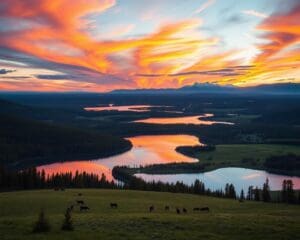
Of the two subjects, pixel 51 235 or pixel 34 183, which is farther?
pixel 34 183

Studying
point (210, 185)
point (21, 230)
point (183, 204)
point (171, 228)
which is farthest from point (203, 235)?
point (210, 185)

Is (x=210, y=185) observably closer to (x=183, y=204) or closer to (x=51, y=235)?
(x=183, y=204)

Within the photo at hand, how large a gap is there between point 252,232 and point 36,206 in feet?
111

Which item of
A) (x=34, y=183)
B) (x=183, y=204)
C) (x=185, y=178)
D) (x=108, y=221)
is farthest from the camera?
(x=185, y=178)

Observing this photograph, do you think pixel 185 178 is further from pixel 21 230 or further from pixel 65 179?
pixel 21 230

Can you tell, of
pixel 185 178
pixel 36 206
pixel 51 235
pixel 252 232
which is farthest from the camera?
pixel 185 178

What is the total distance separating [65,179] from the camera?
424 feet

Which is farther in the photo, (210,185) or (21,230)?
(210,185)

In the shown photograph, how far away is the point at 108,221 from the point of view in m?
40.5

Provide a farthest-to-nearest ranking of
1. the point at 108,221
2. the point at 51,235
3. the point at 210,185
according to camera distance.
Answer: the point at 210,185 → the point at 108,221 → the point at 51,235

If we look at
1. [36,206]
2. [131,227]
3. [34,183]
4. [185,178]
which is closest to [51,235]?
[131,227]

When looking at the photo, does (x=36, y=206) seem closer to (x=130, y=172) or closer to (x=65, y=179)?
(x=65, y=179)

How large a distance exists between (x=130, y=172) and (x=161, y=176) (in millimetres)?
15156

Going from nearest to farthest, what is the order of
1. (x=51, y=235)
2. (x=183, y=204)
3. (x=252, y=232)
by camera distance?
(x=51, y=235) → (x=252, y=232) → (x=183, y=204)
